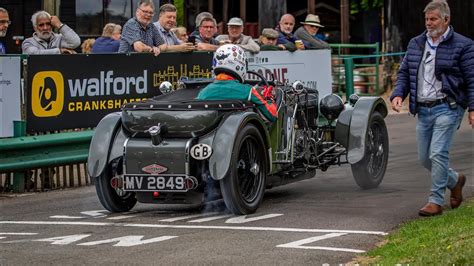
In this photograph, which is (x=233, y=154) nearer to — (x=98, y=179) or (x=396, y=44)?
(x=98, y=179)

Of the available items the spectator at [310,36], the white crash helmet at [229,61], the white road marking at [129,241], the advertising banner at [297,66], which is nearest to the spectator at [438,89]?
the white crash helmet at [229,61]

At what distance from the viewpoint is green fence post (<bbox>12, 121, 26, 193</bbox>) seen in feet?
45.9

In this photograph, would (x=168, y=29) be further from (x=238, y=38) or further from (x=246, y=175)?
(x=246, y=175)

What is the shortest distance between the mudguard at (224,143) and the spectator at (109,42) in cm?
529

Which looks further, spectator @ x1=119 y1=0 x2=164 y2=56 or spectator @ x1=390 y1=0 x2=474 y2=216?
spectator @ x1=119 y1=0 x2=164 y2=56

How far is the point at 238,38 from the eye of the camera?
58.4 ft

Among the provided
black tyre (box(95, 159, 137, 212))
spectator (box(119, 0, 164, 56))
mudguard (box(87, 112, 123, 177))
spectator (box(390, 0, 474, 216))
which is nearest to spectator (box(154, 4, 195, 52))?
spectator (box(119, 0, 164, 56))

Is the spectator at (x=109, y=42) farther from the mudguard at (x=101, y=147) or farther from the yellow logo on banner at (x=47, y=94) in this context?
the mudguard at (x=101, y=147)

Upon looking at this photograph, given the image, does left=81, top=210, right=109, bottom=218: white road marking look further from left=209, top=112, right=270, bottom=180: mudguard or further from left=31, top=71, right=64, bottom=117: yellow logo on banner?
left=31, top=71, right=64, bottom=117: yellow logo on banner

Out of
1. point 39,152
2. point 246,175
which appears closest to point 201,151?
point 246,175

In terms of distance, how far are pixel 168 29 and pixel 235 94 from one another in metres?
4.63

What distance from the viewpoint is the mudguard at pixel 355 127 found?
1334 cm

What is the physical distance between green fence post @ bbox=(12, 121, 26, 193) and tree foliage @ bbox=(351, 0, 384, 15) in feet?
63.2

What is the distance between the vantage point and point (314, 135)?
13555mm
